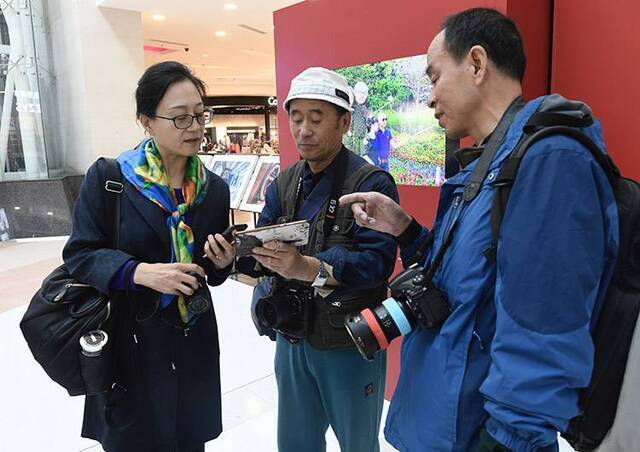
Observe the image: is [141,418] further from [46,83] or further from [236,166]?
[46,83]

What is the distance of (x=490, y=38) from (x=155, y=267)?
1.15 m

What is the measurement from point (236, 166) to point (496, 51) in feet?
18.9

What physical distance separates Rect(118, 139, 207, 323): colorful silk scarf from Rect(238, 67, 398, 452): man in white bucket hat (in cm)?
24

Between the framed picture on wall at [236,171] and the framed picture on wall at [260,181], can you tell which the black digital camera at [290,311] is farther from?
the framed picture on wall at [236,171]

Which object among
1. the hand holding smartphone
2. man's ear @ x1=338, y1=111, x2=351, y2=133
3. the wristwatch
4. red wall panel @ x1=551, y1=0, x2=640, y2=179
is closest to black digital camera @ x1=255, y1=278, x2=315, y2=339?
the wristwatch

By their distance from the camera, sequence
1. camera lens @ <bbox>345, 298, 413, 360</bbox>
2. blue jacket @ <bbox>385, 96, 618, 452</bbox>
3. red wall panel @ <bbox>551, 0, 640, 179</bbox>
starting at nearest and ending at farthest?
1. blue jacket @ <bbox>385, 96, 618, 452</bbox>
2. camera lens @ <bbox>345, 298, 413, 360</bbox>
3. red wall panel @ <bbox>551, 0, 640, 179</bbox>

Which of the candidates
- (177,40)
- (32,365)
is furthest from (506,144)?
(177,40)

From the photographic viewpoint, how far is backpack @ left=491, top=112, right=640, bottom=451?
910 mm

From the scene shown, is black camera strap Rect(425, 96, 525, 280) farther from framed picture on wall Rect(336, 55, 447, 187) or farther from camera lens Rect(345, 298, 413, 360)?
framed picture on wall Rect(336, 55, 447, 187)

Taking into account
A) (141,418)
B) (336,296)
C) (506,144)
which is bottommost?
(141,418)

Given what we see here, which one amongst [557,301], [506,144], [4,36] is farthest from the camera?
[4,36]

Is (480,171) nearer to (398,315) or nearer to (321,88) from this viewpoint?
(398,315)

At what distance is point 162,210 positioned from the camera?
1620 millimetres

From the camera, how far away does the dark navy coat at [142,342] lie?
1.56 m
